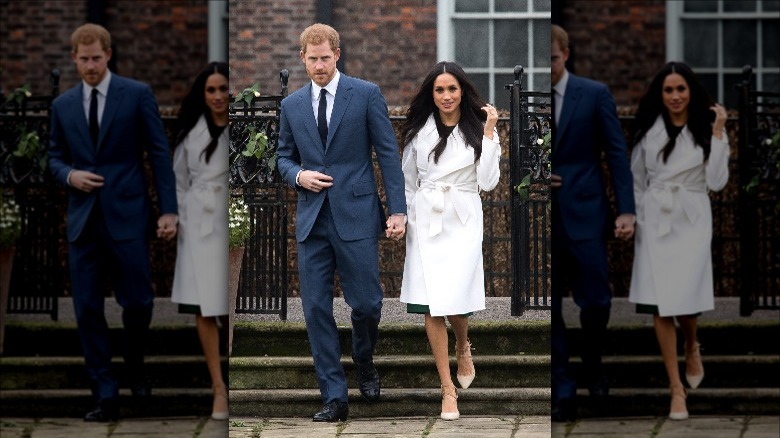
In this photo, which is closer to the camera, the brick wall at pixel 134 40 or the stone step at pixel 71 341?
the brick wall at pixel 134 40

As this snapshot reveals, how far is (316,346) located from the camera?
464 cm

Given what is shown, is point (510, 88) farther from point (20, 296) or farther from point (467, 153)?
point (20, 296)

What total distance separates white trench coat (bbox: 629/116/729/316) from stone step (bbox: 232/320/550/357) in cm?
56

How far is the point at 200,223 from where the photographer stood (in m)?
4.58

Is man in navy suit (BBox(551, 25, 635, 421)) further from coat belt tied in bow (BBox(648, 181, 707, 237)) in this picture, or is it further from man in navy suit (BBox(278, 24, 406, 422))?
man in navy suit (BBox(278, 24, 406, 422))

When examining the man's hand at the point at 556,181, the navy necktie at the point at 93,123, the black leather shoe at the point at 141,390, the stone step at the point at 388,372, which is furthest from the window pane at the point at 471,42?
the black leather shoe at the point at 141,390

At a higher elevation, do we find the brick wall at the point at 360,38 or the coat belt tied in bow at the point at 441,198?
the brick wall at the point at 360,38

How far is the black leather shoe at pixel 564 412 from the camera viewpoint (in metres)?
4.48

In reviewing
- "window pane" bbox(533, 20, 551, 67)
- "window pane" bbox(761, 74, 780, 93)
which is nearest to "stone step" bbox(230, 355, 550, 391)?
"window pane" bbox(533, 20, 551, 67)

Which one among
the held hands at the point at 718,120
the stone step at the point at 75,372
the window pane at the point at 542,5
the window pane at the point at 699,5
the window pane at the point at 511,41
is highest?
the window pane at the point at 542,5

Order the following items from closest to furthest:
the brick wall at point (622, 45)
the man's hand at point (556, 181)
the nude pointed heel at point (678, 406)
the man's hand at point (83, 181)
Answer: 1. the brick wall at point (622, 45)
2. the nude pointed heel at point (678, 406)
3. the man's hand at point (556, 181)
4. the man's hand at point (83, 181)

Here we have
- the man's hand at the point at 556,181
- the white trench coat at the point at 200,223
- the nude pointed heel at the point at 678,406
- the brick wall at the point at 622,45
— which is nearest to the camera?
the brick wall at the point at 622,45

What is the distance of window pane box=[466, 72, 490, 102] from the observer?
14.9ft

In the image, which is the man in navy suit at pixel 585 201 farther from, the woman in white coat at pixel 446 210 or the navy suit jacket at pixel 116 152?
the navy suit jacket at pixel 116 152
